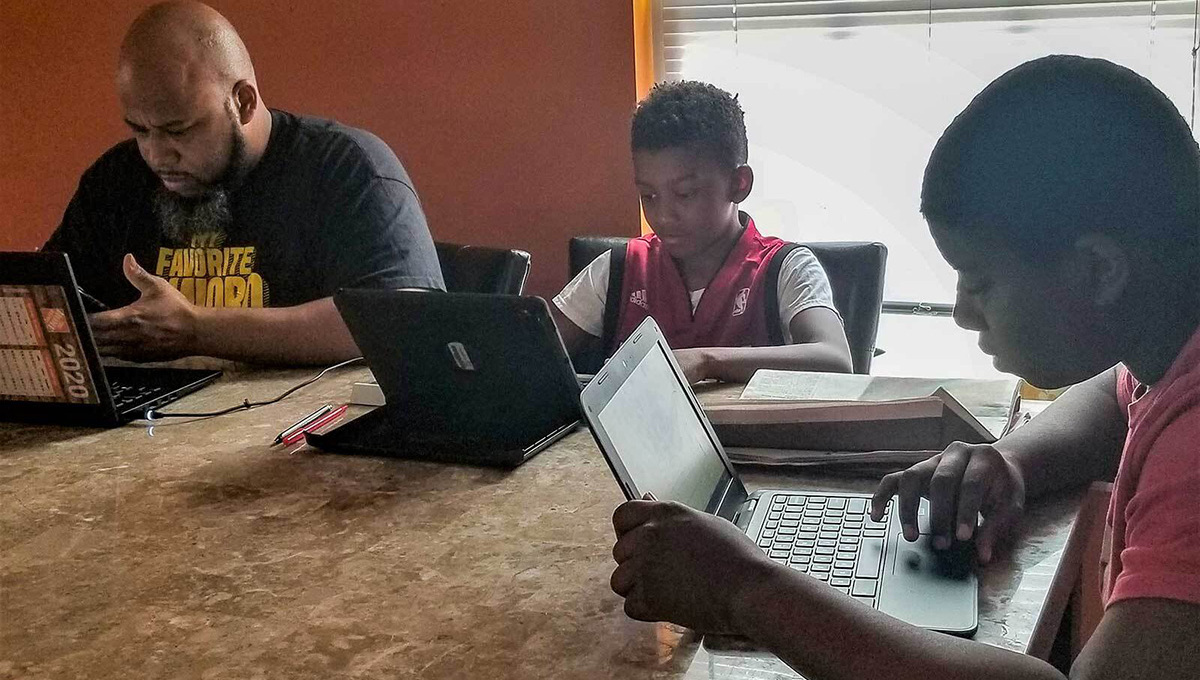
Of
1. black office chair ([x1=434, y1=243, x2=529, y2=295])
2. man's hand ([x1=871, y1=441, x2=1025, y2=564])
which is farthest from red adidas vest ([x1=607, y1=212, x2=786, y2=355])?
man's hand ([x1=871, y1=441, x2=1025, y2=564])

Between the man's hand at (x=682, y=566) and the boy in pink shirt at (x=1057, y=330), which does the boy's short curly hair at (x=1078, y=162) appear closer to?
the boy in pink shirt at (x=1057, y=330)

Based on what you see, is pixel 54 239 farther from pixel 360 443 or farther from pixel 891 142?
pixel 891 142

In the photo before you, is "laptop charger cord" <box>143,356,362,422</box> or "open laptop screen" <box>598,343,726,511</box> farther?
"laptop charger cord" <box>143,356,362,422</box>

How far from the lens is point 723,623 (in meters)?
0.84

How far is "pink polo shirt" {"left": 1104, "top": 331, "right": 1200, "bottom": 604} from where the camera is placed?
2.32ft

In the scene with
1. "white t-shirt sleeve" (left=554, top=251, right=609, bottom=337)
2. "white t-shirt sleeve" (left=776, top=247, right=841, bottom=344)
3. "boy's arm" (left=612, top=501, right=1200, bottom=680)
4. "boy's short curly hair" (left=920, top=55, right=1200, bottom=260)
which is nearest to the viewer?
"boy's arm" (left=612, top=501, right=1200, bottom=680)

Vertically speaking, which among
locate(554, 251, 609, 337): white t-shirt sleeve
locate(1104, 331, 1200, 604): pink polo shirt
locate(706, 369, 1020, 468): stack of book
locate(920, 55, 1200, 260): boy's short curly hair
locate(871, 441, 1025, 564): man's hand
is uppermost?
locate(920, 55, 1200, 260): boy's short curly hair

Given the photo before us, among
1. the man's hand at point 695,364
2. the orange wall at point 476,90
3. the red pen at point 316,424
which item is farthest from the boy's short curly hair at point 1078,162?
the orange wall at point 476,90

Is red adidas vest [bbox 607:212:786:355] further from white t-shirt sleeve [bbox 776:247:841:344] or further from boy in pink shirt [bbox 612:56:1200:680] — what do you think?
boy in pink shirt [bbox 612:56:1200:680]

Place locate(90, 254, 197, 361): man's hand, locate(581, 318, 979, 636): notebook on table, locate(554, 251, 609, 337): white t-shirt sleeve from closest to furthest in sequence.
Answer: locate(581, 318, 979, 636): notebook on table
locate(90, 254, 197, 361): man's hand
locate(554, 251, 609, 337): white t-shirt sleeve

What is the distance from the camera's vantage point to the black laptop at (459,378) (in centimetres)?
127

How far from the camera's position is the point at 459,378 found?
1354mm

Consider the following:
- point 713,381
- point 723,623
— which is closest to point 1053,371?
point 723,623

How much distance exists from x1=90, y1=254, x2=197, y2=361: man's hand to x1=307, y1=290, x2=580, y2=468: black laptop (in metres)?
0.57
